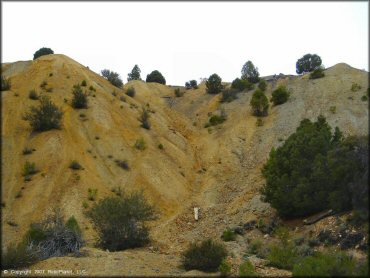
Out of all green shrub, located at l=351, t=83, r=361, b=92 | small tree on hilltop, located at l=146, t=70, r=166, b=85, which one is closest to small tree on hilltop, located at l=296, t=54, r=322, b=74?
green shrub, located at l=351, t=83, r=361, b=92

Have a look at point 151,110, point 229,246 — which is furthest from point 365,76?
point 229,246

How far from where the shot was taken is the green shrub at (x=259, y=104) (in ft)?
134

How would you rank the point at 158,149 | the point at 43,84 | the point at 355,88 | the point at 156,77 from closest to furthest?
the point at 158,149 < the point at 43,84 < the point at 355,88 < the point at 156,77

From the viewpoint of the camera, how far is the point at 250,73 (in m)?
53.7

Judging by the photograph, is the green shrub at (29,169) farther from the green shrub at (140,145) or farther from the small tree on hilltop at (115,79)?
the small tree on hilltop at (115,79)

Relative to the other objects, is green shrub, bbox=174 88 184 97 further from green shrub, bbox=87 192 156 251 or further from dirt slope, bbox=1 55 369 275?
green shrub, bbox=87 192 156 251

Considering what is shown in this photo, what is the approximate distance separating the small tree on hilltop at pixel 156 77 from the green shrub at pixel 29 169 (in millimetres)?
34917

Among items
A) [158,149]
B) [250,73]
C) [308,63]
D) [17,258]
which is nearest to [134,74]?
[250,73]

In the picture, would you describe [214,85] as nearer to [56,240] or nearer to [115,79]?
[115,79]

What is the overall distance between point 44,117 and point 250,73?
2977cm

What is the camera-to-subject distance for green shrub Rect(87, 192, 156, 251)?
1859cm

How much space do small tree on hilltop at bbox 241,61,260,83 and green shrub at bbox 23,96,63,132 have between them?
92.1 ft

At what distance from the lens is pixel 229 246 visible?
20.1 metres

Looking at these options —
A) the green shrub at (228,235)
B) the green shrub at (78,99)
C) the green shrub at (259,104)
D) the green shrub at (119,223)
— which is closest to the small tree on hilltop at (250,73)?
the green shrub at (259,104)
